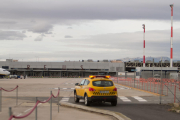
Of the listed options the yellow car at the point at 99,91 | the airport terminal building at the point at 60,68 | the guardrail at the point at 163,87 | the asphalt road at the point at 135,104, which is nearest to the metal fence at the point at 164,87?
the guardrail at the point at 163,87

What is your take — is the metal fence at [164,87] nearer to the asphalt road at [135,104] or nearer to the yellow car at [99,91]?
the asphalt road at [135,104]

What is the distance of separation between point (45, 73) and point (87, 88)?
4430 inches

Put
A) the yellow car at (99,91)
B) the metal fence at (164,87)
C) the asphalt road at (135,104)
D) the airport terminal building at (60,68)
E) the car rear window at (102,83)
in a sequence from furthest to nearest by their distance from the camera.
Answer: the airport terminal building at (60,68) < the metal fence at (164,87) < the car rear window at (102,83) < the yellow car at (99,91) < the asphalt road at (135,104)

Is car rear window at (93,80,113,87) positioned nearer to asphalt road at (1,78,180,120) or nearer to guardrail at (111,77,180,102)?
asphalt road at (1,78,180,120)

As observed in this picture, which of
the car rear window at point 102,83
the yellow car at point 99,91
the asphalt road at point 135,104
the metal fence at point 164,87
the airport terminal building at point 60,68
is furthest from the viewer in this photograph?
the airport terminal building at point 60,68

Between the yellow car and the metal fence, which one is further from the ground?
the yellow car

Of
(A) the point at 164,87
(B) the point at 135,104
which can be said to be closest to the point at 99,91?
(B) the point at 135,104

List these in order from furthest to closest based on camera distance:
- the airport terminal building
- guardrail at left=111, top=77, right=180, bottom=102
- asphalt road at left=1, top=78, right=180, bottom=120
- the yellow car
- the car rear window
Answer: the airport terminal building
guardrail at left=111, top=77, right=180, bottom=102
the car rear window
the yellow car
asphalt road at left=1, top=78, right=180, bottom=120

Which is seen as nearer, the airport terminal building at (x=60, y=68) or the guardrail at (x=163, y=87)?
the guardrail at (x=163, y=87)

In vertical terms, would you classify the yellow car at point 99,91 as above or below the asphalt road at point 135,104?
above

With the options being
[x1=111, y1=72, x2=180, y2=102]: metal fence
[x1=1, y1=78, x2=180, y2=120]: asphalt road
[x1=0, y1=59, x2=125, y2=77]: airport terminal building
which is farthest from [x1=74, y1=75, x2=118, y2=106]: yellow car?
[x1=0, y1=59, x2=125, y2=77]: airport terminal building

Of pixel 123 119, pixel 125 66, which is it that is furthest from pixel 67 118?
pixel 125 66

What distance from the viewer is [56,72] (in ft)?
413

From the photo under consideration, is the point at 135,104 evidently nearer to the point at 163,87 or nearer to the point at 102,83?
the point at 102,83
